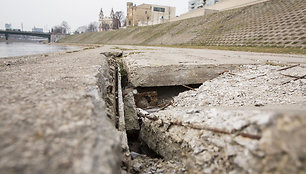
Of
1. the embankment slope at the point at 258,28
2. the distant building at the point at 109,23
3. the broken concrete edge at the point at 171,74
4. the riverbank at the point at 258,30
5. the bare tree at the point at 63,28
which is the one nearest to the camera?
the broken concrete edge at the point at 171,74

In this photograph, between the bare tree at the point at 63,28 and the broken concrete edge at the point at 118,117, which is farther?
the bare tree at the point at 63,28

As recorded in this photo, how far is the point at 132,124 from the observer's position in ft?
6.52

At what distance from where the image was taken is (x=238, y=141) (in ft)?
2.48

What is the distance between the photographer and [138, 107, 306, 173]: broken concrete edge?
56 cm

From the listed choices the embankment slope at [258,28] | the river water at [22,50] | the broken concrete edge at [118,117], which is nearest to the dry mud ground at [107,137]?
the broken concrete edge at [118,117]

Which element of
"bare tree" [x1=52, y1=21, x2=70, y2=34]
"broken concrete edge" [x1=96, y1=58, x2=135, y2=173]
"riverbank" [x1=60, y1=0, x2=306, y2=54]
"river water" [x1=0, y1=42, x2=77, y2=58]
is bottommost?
"broken concrete edge" [x1=96, y1=58, x2=135, y2=173]

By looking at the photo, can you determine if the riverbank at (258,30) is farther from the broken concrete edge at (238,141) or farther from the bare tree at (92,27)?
the bare tree at (92,27)

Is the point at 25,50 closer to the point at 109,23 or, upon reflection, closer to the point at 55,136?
the point at 55,136

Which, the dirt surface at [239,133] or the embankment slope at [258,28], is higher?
the embankment slope at [258,28]

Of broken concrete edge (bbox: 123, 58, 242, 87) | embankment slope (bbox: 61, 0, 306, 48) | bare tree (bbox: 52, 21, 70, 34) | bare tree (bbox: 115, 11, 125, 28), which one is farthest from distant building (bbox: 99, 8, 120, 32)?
broken concrete edge (bbox: 123, 58, 242, 87)

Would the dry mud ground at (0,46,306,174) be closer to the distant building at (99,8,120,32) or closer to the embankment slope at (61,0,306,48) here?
the embankment slope at (61,0,306,48)

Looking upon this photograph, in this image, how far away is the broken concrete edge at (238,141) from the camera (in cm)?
56

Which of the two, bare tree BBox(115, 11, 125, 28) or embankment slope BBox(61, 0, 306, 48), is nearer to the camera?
embankment slope BBox(61, 0, 306, 48)

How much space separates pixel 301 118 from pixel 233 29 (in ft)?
58.3
